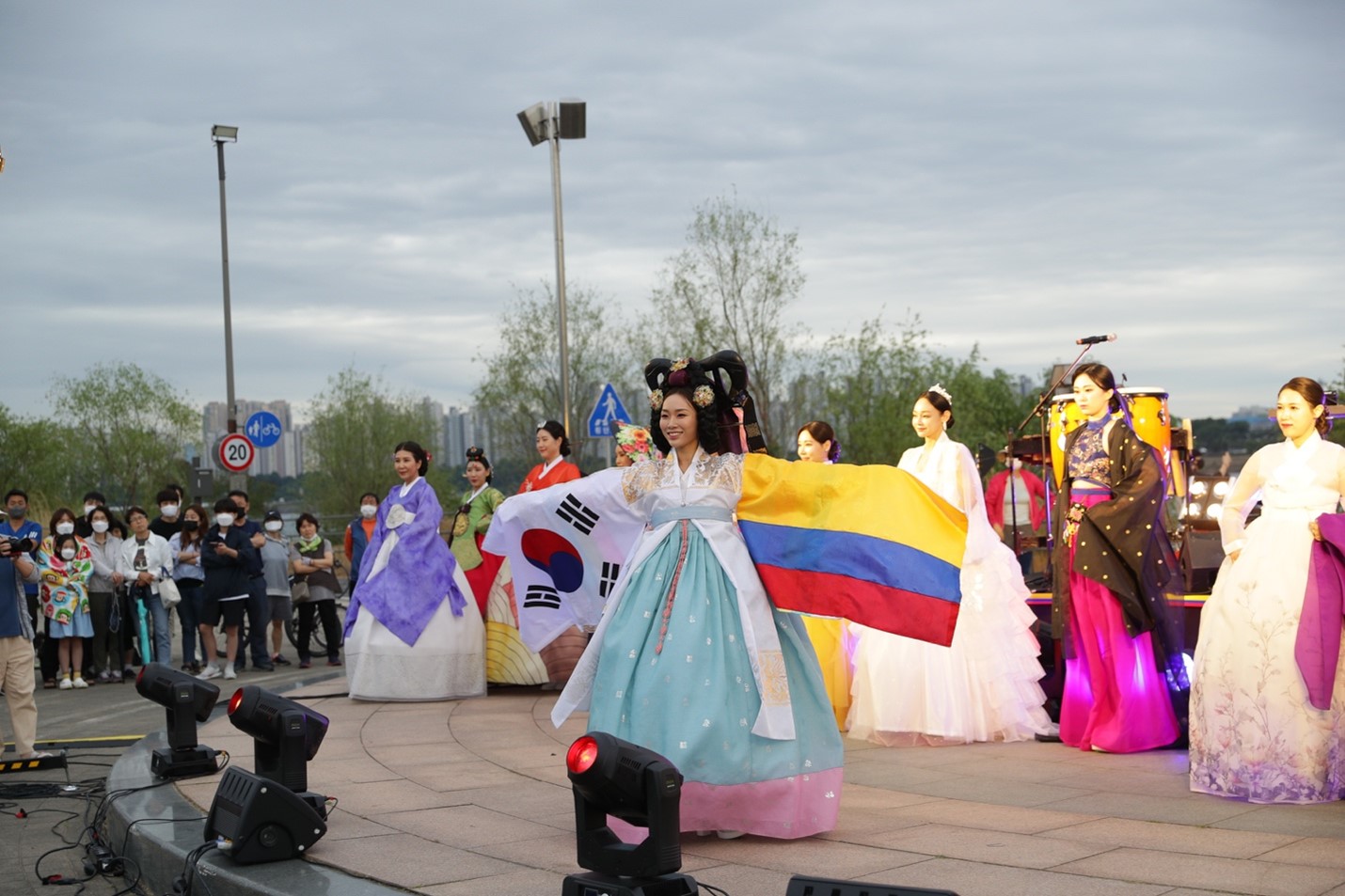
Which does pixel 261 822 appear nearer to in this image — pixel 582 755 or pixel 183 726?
pixel 582 755

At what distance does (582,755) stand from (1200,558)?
8.64 meters

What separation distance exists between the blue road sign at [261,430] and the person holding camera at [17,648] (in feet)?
34.5

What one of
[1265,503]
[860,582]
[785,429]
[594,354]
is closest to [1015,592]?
[1265,503]

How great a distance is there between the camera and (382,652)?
31.8 ft

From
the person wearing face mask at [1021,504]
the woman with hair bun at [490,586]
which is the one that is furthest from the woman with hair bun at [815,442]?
the woman with hair bun at [490,586]

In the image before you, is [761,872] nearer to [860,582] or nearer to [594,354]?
[860,582]

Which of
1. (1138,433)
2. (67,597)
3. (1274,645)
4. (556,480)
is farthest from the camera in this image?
(67,597)

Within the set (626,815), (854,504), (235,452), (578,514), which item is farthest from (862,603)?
(235,452)

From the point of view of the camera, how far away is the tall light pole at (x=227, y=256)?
2027 centimetres

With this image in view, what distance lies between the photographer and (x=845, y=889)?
3482mm

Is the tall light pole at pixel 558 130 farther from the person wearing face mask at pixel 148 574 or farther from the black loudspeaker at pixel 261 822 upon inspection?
the black loudspeaker at pixel 261 822

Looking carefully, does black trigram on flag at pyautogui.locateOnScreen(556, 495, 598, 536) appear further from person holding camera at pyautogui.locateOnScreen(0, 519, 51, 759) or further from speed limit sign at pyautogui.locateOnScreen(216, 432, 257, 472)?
speed limit sign at pyautogui.locateOnScreen(216, 432, 257, 472)

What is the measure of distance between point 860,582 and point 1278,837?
5.86 ft

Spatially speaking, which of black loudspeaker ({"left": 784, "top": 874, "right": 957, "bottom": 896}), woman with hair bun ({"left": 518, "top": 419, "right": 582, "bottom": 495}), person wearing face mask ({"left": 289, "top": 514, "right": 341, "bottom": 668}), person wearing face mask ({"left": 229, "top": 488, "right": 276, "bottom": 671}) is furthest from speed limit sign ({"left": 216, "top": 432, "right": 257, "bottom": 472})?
black loudspeaker ({"left": 784, "top": 874, "right": 957, "bottom": 896})
